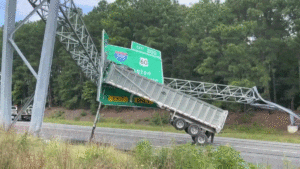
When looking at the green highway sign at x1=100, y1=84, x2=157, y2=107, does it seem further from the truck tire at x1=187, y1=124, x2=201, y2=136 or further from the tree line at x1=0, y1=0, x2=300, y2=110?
the tree line at x1=0, y1=0, x2=300, y2=110

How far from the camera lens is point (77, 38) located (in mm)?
17719

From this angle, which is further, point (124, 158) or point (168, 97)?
point (168, 97)

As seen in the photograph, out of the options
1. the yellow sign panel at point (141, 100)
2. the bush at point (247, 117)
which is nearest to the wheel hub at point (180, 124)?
the yellow sign panel at point (141, 100)

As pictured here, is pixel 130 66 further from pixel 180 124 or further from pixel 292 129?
pixel 292 129

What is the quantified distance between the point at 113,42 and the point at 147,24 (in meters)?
6.06

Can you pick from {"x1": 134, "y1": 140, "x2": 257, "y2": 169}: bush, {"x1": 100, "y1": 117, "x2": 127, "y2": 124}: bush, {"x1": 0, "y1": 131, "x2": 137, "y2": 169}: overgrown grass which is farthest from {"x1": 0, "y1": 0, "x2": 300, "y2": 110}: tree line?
{"x1": 0, "y1": 131, "x2": 137, "y2": 169}: overgrown grass

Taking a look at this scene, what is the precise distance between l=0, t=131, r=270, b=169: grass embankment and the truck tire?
1068 cm

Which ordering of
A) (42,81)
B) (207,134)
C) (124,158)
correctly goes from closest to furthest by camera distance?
1. (124,158)
2. (42,81)
3. (207,134)

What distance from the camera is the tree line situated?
3309 centimetres

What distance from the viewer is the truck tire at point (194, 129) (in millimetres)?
17844

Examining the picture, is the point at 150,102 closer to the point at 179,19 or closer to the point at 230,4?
the point at 230,4

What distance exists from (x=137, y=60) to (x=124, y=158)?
14162mm

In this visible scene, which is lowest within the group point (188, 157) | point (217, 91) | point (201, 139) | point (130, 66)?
point (201, 139)

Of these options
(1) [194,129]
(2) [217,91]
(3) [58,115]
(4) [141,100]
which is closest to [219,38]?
(2) [217,91]
